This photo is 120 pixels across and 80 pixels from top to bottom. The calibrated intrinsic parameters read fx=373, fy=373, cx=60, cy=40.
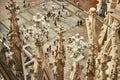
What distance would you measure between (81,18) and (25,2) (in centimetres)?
854

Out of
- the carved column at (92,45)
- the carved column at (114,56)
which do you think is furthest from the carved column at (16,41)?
the carved column at (114,56)

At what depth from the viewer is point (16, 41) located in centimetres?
1391

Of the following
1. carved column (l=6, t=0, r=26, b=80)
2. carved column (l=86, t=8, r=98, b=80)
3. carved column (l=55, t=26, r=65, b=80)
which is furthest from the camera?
carved column (l=86, t=8, r=98, b=80)

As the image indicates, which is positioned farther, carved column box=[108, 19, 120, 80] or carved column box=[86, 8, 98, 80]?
carved column box=[86, 8, 98, 80]

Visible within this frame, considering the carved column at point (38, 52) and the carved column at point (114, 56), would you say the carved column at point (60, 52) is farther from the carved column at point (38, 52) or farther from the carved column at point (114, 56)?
the carved column at point (114, 56)

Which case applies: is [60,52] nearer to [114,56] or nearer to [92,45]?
[92,45]

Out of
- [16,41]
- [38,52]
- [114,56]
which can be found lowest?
[114,56]

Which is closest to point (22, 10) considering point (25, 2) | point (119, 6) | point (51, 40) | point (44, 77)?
point (25, 2)

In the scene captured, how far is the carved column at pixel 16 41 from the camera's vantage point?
44.3 ft

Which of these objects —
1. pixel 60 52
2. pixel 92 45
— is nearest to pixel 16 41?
pixel 60 52

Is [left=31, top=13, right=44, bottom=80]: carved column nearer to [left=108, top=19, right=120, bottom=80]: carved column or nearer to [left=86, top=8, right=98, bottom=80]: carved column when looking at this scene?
[left=86, top=8, right=98, bottom=80]: carved column

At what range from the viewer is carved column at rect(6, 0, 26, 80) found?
13488mm

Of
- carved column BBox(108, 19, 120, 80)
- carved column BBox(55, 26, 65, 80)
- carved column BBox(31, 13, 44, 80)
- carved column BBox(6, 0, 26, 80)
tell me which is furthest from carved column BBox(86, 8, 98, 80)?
carved column BBox(6, 0, 26, 80)

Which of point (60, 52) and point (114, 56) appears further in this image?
point (60, 52)
